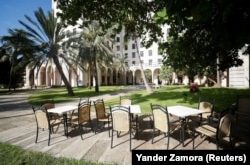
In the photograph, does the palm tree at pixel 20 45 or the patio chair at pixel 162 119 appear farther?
the palm tree at pixel 20 45

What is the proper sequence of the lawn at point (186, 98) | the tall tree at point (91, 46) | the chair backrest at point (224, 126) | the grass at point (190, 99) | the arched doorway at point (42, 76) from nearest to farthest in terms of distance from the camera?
the chair backrest at point (224, 126), the grass at point (190, 99), the lawn at point (186, 98), the tall tree at point (91, 46), the arched doorway at point (42, 76)

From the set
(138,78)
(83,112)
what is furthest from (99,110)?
(138,78)

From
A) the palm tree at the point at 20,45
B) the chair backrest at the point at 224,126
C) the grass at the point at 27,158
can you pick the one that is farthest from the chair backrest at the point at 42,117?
the palm tree at the point at 20,45

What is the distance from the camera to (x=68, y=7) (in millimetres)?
8469

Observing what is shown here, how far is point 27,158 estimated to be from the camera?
5.83m

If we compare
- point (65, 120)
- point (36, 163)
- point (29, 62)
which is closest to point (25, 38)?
point (29, 62)

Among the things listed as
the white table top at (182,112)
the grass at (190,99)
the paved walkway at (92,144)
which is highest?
the white table top at (182,112)

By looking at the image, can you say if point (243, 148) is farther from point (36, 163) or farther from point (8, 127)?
point (8, 127)

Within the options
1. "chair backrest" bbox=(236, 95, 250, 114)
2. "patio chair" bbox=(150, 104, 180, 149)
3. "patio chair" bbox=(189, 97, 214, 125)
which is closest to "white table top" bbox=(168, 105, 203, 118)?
"patio chair" bbox=(150, 104, 180, 149)

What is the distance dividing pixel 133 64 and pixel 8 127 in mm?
61676

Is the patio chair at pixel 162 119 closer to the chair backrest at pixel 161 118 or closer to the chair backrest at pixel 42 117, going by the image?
the chair backrest at pixel 161 118

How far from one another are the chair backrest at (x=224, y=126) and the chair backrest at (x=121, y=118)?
219cm

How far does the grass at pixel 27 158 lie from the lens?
5471 mm

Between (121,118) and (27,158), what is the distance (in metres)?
2.45
